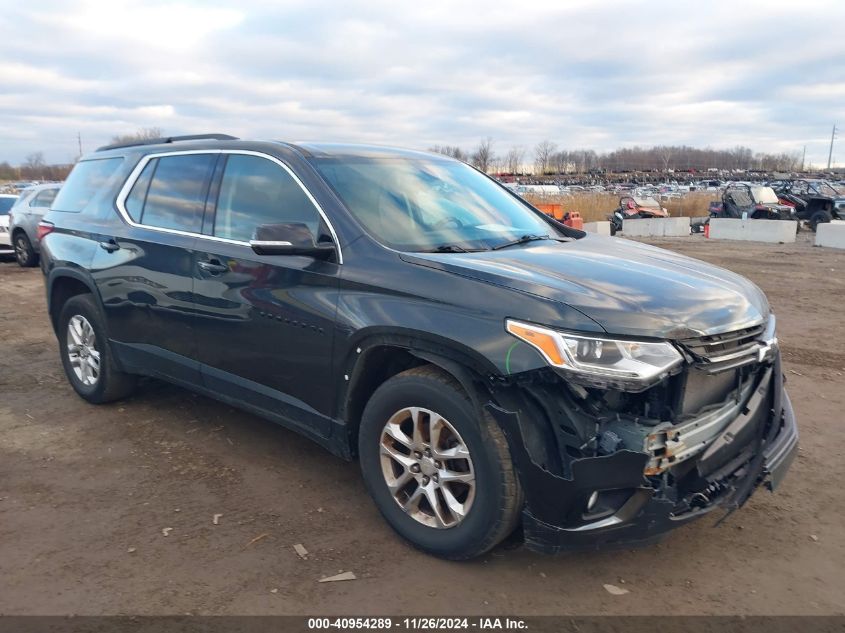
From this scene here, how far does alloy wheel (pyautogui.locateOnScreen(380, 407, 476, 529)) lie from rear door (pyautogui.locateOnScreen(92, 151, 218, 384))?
1669 millimetres

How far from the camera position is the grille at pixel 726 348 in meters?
2.88

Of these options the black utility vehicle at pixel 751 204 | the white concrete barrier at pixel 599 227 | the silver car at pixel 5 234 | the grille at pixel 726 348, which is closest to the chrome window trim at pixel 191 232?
the grille at pixel 726 348

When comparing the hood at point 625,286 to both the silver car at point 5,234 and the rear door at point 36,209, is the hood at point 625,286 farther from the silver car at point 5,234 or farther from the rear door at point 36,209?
the silver car at point 5,234

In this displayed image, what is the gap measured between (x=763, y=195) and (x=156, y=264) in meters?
25.8

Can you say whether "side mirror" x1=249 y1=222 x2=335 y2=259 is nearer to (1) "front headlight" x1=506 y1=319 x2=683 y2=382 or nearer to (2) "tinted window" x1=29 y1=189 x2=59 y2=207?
(1) "front headlight" x1=506 y1=319 x2=683 y2=382

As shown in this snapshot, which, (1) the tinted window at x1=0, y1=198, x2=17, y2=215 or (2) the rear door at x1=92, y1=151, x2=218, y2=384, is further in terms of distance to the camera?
(1) the tinted window at x1=0, y1=198, x2=17, y2=215

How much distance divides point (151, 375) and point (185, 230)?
1.10 m

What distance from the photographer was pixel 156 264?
4465mm

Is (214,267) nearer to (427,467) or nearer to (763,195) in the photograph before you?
(427,467)

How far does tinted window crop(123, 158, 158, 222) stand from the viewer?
4789mm

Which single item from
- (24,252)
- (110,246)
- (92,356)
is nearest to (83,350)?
(92,356)

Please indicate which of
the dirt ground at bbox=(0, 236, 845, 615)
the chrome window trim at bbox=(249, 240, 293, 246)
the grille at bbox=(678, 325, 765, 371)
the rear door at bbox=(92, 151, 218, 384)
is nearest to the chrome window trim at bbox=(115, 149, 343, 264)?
the rear door at bbox=(92, 151, 218, 384)

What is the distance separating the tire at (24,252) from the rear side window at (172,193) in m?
10.9

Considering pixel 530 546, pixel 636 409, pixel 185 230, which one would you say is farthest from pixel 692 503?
pixel 185 230
